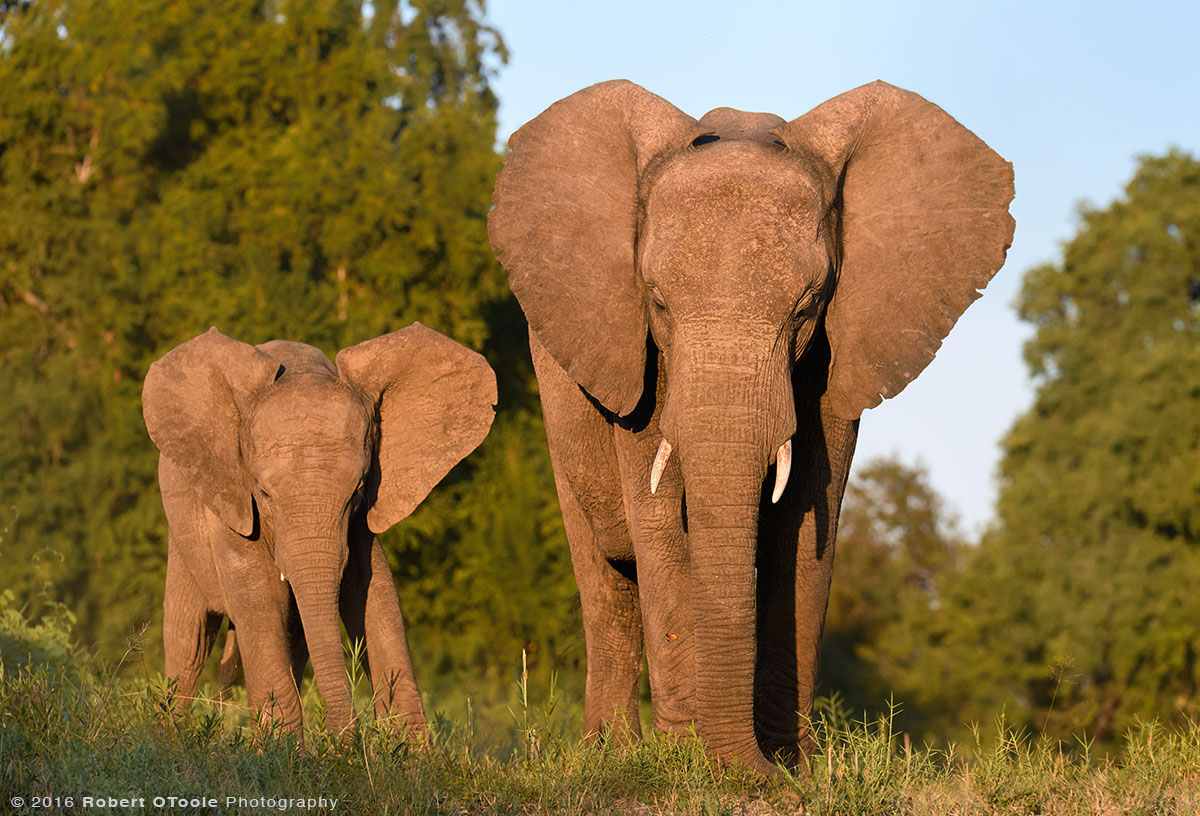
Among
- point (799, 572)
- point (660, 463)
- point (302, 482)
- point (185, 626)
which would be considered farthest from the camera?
point (185, 626)

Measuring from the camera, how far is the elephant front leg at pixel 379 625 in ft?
24.1

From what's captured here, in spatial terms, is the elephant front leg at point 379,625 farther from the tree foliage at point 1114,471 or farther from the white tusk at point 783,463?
the tree foliage at point 1114,471

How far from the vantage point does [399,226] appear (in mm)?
20266

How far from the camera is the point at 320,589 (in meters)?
7.35

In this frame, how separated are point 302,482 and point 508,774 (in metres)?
2.78

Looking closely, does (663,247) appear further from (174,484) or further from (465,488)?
(465,488)

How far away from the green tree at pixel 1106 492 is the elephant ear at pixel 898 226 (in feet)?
52.3

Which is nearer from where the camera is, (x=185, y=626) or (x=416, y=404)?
(x=416, y=404)

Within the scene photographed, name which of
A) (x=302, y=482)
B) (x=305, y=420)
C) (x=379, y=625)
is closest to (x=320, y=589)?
(x=379, y=625)

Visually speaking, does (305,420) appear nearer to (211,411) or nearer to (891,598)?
(211,411)

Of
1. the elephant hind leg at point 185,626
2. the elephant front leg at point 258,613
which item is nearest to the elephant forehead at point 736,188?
the elephant front leg at point 258,613

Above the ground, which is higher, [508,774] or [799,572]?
[799,572]

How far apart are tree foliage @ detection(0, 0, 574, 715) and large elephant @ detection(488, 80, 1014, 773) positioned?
41.5 ft

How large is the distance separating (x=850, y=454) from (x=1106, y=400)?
21113 millimetres
